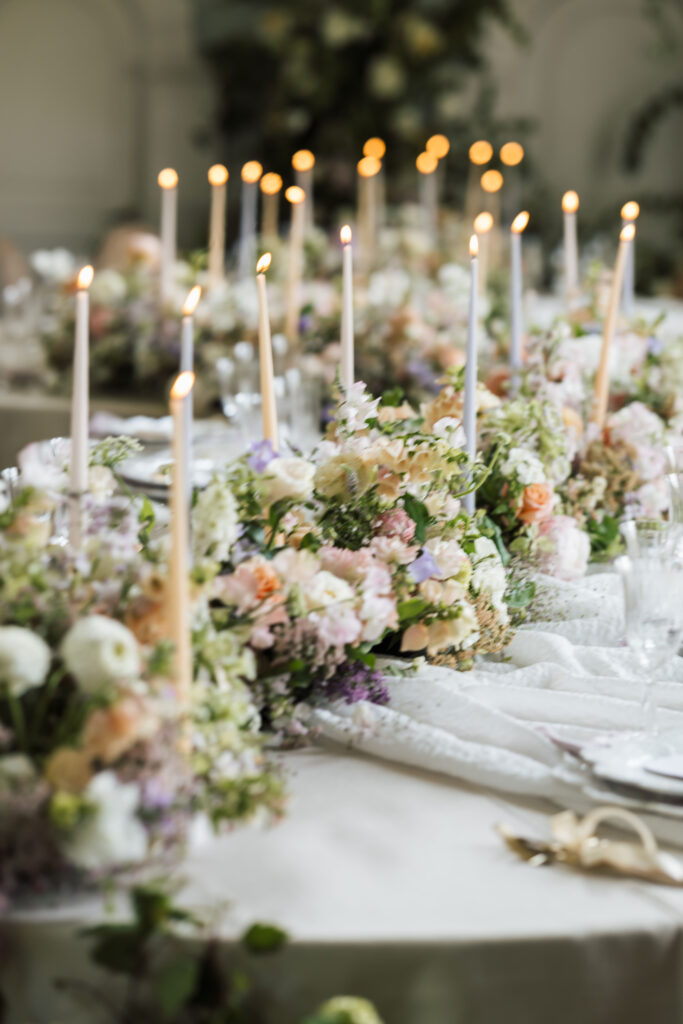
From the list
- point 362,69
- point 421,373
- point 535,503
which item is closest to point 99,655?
point 535,503

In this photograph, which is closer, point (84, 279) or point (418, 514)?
point (84, 279)

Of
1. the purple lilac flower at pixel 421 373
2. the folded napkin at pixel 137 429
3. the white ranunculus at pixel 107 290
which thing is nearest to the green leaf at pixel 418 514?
the folded napkin at pixel 137 429

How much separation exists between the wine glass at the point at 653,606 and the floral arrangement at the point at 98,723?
38 centimetres

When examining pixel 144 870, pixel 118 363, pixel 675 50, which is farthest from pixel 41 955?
pixel 675 50

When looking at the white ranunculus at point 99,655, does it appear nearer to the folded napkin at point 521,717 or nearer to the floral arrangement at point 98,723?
the floral arrangement at point 98,723

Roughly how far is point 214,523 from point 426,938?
0.42 meters

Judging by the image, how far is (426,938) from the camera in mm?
907

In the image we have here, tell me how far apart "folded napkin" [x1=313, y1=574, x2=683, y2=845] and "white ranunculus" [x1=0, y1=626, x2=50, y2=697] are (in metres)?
0.39

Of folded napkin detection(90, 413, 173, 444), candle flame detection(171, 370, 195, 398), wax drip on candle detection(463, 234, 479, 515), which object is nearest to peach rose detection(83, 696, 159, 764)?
candle flame detection(171, 370, 195, 398)

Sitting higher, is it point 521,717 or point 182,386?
point 182,386

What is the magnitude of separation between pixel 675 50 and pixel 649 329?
566 cm

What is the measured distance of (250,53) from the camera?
7051 millimetres

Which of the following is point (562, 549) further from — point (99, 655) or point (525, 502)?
point (99, 655)

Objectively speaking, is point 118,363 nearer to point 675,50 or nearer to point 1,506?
point 1,506
